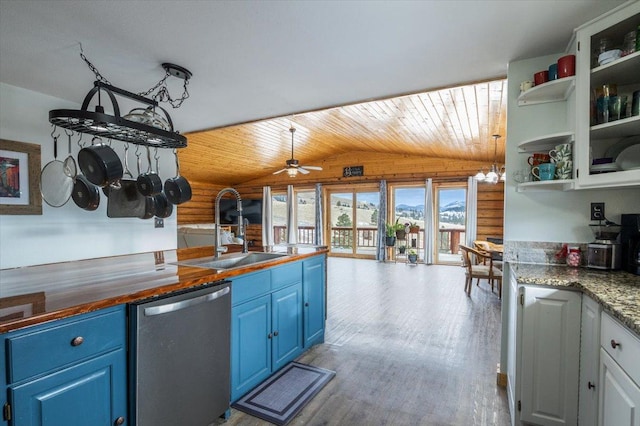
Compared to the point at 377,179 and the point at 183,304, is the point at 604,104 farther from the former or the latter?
the point at 377,179

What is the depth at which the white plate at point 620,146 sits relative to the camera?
1.84 meters

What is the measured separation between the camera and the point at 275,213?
10.3m

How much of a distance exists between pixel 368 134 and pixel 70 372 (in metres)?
6.00

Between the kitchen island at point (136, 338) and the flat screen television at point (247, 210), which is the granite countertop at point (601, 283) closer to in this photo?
the kitchen island at point (136, 338)

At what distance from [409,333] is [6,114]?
3.99m

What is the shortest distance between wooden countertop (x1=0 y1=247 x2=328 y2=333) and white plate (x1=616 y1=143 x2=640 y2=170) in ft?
7.37

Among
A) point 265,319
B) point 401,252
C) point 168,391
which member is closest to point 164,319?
point 168,391

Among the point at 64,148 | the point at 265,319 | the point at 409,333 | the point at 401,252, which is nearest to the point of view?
the point at 265,319

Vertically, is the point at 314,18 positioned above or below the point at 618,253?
above

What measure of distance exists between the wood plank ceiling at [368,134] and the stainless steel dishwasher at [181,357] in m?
2.08

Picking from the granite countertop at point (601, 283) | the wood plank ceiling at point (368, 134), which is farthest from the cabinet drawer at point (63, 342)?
the wood plank ceiling at point (368, 134)

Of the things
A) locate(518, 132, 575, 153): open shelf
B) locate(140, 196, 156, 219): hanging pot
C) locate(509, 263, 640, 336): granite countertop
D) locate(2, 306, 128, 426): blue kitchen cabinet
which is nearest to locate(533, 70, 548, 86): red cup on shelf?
locate(518, 132, 575, 153): open shelf

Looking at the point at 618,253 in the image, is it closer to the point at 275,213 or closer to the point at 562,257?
the point at 562,257

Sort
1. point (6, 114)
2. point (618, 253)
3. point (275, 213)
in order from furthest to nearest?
point (275, 213), point (6, 114), point (618, 253)
